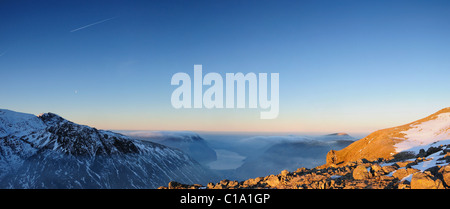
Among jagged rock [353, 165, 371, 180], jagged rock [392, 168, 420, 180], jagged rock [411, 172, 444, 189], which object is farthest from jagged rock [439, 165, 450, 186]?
jagged rock [353, 165, 371, 180]

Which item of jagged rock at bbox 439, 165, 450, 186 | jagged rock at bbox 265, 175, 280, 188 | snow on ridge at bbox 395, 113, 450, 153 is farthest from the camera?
snow on ridge at bbox 395, 113, 450, 153

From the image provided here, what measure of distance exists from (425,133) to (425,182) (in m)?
45.9

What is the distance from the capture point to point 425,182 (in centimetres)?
1035

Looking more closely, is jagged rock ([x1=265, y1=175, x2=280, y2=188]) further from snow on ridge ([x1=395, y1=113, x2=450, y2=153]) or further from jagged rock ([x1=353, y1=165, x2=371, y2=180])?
snow on ridge ([x1=395, y1=113, x2=450, y2=153])

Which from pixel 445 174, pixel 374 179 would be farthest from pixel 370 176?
pixel 445 174

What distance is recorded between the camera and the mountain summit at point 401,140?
1511 inches

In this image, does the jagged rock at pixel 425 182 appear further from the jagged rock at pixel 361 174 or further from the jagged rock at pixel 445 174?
the jagged rock at pixel 361 174

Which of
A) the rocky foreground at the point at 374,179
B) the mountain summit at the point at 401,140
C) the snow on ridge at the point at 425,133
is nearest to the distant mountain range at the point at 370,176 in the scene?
the rocky foreground at the point at 374,179

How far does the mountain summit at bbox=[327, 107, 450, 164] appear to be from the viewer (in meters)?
38.4

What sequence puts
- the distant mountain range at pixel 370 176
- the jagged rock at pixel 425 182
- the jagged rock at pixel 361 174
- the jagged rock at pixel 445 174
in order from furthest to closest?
the jagged rock at pixel 361 174
the distant mountain range at pixel 370 176
the jagged rock at pixel 445 174
the jagged rock at pixel 425 182

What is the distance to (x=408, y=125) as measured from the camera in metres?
51.2
